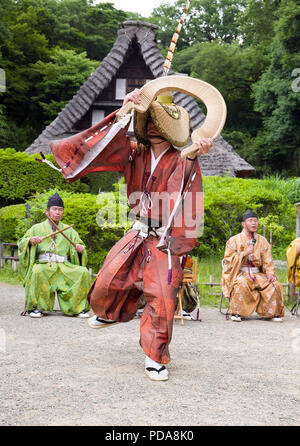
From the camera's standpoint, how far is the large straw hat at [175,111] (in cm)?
410

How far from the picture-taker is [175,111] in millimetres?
4461

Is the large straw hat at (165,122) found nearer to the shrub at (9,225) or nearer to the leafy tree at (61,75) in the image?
the shrub at (9,225)

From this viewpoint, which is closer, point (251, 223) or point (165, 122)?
point (165, 122)

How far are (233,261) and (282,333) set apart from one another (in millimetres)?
1414

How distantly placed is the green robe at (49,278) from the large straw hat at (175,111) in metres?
2.91

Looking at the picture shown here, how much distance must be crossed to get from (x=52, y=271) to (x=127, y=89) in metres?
10.9

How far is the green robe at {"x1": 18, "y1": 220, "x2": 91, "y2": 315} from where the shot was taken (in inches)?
264

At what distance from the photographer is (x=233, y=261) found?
729 centimetres

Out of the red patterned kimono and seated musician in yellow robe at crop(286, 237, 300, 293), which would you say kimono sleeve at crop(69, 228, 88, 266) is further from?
seated musician in yellow robe at crop(286, 237, 300, 293)

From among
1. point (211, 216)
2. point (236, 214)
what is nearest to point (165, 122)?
point (211, 216)

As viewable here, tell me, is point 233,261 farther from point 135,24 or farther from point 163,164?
point 135,24

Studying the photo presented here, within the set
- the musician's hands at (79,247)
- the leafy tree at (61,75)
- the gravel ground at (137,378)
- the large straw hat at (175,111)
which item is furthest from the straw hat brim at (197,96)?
the leafy tree at (61,75)

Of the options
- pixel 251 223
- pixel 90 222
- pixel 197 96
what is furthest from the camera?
pixel 90 222

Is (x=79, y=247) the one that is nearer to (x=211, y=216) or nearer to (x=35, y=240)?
(x=35, y=240)
